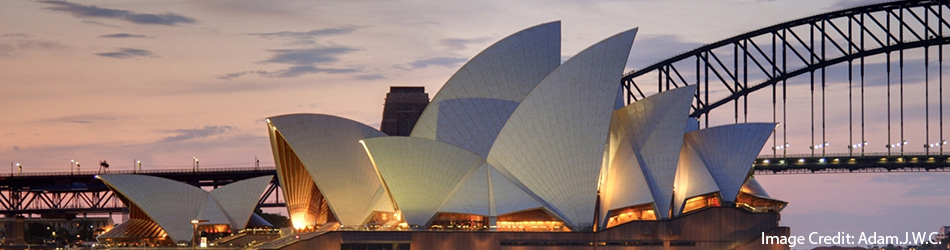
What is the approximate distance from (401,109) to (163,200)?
32.3 meters

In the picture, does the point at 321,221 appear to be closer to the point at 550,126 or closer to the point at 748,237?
the point at 550,126

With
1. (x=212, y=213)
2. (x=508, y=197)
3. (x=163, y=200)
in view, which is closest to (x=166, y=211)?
(x=163, y=200)

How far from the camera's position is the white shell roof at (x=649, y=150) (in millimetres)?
71250

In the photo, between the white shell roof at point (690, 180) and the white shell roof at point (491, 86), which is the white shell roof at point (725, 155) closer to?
the white shell roof at point (690, 180)

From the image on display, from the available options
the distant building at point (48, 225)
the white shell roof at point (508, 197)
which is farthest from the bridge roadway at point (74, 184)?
the white shell roof at point (508, 197)

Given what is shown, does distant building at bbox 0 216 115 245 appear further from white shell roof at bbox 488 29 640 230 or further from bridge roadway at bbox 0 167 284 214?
white shell roof at bbox 488 29 640 230

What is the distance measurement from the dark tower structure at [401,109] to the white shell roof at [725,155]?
131ft

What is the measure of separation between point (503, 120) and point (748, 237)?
55.1 ft

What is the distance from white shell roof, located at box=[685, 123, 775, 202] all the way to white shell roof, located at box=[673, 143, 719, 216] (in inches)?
21.3

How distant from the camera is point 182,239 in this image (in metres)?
83.3

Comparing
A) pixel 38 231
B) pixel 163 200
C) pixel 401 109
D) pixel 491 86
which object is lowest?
pixel 38 231

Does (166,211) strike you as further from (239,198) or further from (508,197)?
(508,197)

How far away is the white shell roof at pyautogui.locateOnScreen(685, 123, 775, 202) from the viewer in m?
74.8

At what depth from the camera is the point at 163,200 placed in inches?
3295
